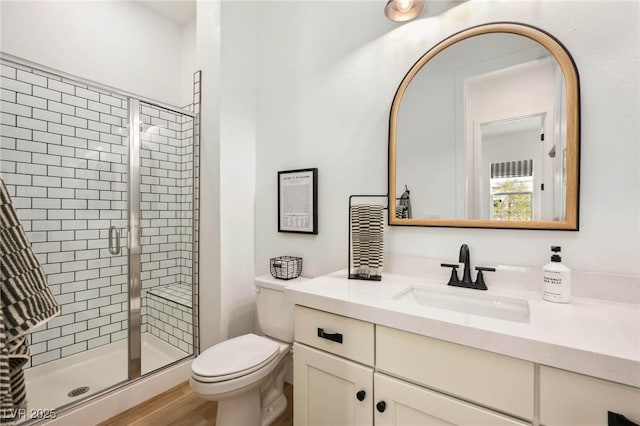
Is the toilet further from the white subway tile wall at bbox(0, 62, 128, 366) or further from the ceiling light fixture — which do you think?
the ceiling light fixture

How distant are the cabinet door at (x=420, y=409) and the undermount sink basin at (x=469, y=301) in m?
0.32

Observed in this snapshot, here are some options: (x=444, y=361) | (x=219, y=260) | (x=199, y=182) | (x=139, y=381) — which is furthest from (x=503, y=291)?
(x=139, y=381)

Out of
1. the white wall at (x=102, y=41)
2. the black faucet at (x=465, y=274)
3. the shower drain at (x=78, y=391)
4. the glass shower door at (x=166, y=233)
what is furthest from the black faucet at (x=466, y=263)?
the white wall at (x=102, y=41)

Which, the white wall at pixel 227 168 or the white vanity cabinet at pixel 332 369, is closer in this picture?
the white vanity cabinet at pixel 332 369

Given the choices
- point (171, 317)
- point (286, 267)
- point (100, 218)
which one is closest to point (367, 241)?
point (286, 267)

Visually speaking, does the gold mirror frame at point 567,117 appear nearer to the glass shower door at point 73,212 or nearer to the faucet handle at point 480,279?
the faucet handle at point 480,279

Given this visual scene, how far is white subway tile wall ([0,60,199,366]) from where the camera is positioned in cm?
185

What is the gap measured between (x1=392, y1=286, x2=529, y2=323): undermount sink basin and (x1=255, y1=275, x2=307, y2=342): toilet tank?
0.70 metres

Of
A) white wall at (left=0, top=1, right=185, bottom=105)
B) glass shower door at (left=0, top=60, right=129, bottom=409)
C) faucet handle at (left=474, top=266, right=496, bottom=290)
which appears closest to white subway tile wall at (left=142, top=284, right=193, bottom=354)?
glass shower door at (left=0, top=60, right=129, bottom=409)

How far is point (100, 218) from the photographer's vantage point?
2080 millimetres

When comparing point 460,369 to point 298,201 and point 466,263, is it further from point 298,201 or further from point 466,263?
point 298,201

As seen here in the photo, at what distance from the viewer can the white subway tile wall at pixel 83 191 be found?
1853 mm

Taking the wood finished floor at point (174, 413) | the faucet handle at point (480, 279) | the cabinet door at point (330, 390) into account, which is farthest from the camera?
the wood finished floor at point (174, 413)

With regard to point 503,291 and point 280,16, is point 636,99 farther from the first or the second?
point 280,16
